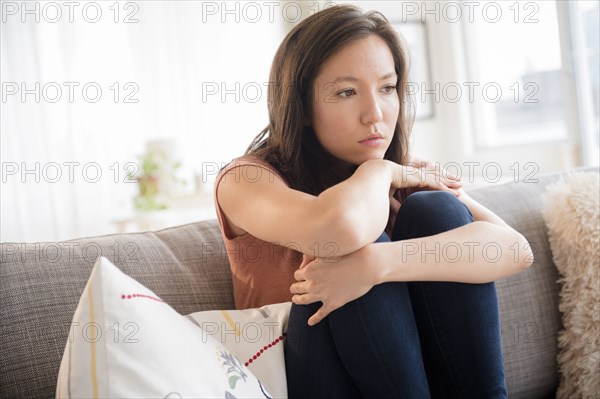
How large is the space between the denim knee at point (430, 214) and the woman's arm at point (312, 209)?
0.19 ft

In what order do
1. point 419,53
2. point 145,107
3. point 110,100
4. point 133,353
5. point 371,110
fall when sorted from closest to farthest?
1. point 133,353
2. point 371,110
3. point 110,100
4. point 145,107
5. point 419,53

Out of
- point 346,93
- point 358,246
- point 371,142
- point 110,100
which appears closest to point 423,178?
point 371,142

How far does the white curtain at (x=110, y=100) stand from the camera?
11.8 feet

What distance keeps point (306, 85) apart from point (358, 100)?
12 centimetres

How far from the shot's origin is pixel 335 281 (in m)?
1.12

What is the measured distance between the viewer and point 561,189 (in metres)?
1.56

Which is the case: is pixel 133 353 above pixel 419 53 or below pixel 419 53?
below

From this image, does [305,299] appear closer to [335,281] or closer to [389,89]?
[335,281]

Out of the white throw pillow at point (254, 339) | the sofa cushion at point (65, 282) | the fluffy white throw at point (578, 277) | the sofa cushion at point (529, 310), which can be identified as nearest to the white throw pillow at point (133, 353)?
the white throw pillow at point (254, 339)

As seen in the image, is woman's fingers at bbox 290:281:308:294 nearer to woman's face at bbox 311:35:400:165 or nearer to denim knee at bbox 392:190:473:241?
denim knee at bbox 392:190:473:241

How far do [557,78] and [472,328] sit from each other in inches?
119

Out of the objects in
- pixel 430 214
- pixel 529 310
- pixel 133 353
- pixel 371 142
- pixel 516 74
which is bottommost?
pixel 529 310

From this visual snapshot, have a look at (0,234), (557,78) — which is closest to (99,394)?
(0,234)

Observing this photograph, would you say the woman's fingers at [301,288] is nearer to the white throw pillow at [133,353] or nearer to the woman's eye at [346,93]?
the white throw pillow at [133,353]
